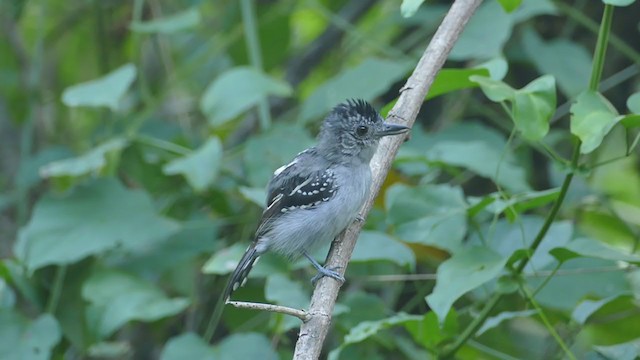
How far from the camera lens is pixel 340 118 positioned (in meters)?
4.16

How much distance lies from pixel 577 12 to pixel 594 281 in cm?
191

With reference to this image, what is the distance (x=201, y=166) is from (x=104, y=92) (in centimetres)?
63

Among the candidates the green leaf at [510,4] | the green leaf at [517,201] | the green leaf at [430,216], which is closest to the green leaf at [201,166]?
the green leaf at [430,216]

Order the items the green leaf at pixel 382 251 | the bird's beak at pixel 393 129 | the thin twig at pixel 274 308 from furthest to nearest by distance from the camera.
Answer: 1. the green leaf at pixel 382 251
2. the bird's beak at pixel 393 129
3. the thin twig at pixel 274 308

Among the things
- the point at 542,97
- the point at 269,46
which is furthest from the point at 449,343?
the point at 269,46

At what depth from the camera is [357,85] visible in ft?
15.4

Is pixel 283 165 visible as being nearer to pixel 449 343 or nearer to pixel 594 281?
pixel 449 343

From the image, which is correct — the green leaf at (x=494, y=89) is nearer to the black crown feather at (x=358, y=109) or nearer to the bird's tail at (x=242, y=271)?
the black crown feather at (x=358, y=109)

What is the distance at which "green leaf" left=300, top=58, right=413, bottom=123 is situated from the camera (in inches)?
182

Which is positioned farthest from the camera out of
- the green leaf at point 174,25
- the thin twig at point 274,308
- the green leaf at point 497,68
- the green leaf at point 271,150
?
the green leaf at point 174,25

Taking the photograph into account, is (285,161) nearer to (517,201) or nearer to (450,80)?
(450,80)

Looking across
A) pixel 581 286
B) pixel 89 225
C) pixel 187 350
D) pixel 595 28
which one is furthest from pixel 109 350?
pixel 595 28

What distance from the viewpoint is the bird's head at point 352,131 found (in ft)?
13.0

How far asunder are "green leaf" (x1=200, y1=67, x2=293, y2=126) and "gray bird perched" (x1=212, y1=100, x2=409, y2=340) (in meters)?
0.45
